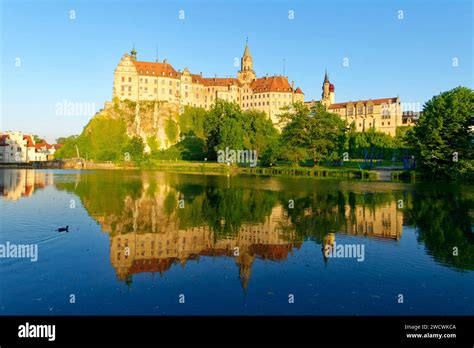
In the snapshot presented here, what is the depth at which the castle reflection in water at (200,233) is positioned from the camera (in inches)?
674

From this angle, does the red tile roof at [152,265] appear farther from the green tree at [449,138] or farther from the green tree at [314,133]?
the green tree at [314,133]

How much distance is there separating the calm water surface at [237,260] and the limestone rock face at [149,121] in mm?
99422

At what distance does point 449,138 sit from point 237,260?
173ft

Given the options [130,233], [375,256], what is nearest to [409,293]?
[375,256]

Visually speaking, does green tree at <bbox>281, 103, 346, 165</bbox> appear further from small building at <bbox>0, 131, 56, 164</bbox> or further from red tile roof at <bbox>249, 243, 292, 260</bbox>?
small building at <bbox>0, 131, 56, 164</bbox>

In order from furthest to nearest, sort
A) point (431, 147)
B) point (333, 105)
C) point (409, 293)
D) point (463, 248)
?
point (333, 105) → point (431, 147) → point (463, 248) → point (409, 293)

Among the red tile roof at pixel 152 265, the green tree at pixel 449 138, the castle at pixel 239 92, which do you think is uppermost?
the castle at pixel 239 92

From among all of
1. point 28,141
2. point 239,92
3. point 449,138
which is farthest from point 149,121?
point 449,138

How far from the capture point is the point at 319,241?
805 inches

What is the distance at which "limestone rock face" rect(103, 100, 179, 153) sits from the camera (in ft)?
427

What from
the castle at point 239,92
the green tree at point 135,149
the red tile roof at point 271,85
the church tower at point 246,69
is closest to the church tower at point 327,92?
the castle at point 239,92

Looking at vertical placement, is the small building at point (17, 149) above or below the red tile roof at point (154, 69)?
below
